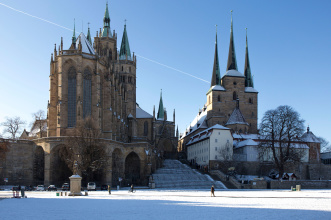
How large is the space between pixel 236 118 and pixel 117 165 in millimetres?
37203

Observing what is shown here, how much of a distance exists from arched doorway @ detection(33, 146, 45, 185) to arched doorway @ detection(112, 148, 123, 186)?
11158 mm

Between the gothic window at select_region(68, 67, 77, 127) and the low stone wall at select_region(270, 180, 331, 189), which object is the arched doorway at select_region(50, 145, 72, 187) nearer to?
the gothic window at select_region(68, 67, 77, 127)

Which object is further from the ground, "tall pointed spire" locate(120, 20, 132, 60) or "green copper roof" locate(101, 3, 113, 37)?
"green copper roof" locate(101, 3, 113, 37)

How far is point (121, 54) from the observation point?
3834 inches

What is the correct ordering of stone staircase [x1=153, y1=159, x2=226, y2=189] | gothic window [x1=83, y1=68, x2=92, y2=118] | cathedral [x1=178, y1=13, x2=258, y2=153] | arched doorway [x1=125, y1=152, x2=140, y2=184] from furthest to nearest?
cathedral [x1=178, y1=13, x2=258, y2=153] < arched doorway [x1=125, y1=152, x2=140, y2=184] < gothic window [x1=83, y1=68, x2=92, y2=118] < stone staircase [x1=153, y1=159, x2=226, y2=189]

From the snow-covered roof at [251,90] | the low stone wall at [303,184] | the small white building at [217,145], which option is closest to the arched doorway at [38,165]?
the small white building at [217,145]

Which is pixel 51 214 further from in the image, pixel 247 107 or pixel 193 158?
pixel 247 107

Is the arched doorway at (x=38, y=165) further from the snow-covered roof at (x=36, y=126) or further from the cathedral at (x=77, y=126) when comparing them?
the snow-covered roof at (x=36, y=126)

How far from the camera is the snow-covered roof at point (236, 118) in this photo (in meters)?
95.6

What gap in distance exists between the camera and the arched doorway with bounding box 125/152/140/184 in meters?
68.7

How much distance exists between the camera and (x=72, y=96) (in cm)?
6612

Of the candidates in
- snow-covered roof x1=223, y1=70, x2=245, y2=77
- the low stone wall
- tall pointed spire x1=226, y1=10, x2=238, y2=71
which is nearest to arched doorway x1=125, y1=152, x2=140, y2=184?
the low stone wall

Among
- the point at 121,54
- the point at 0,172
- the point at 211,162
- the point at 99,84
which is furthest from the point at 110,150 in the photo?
the point at 121,54

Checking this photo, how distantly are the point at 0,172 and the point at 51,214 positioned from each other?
44832 millimetres
